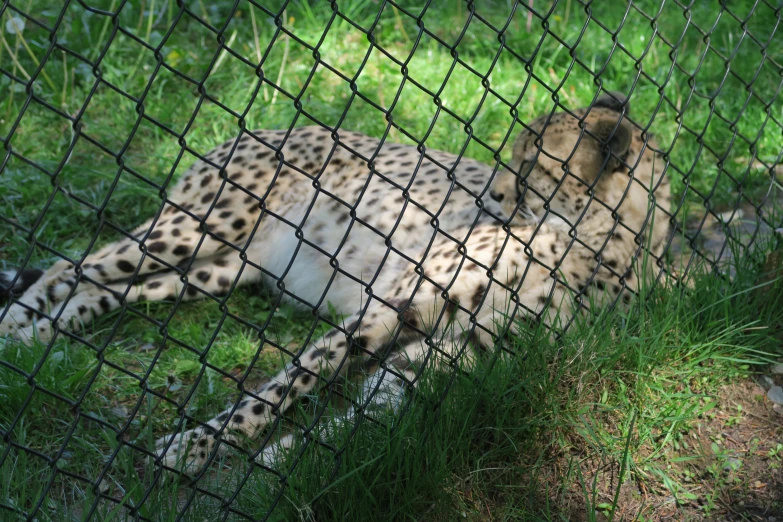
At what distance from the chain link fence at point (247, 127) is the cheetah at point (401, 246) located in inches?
4.4

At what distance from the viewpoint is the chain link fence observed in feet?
8.39

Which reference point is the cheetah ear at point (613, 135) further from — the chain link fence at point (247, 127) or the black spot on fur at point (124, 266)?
the black spot on fur at point (124, 266)

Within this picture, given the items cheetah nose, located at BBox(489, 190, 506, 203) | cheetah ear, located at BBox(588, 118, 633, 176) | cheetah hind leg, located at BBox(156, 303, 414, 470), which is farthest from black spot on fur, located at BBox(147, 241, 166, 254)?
cheetah ear, located at BBox(588, 118, 633, 176)

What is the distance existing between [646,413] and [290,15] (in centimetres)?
383

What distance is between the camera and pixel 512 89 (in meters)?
4.81

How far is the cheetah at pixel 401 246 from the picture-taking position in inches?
102

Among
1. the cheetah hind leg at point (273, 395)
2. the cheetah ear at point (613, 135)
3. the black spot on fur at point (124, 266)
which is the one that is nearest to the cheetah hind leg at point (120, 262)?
the black spot on fur at point (124, 266)

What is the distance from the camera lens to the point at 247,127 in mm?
4293

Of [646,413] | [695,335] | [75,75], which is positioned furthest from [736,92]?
[75,75]

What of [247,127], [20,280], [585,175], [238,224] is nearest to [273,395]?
[238,224]

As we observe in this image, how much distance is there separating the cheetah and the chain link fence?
0.37 ft

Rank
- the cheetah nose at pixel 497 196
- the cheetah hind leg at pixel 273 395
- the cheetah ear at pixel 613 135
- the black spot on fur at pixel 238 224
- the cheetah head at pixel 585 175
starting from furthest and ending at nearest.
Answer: the black spot on fur at pixel 238 224 < the cheetah nose at pixel 497 196 < the cheetah head at pixel 585 175 < the cheetah ear at pixel 613 135 < the cheetah hind leg at pixel 273 395

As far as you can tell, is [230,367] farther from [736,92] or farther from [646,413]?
[736,92]

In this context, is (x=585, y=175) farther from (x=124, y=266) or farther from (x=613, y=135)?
(x=124, y=266)
